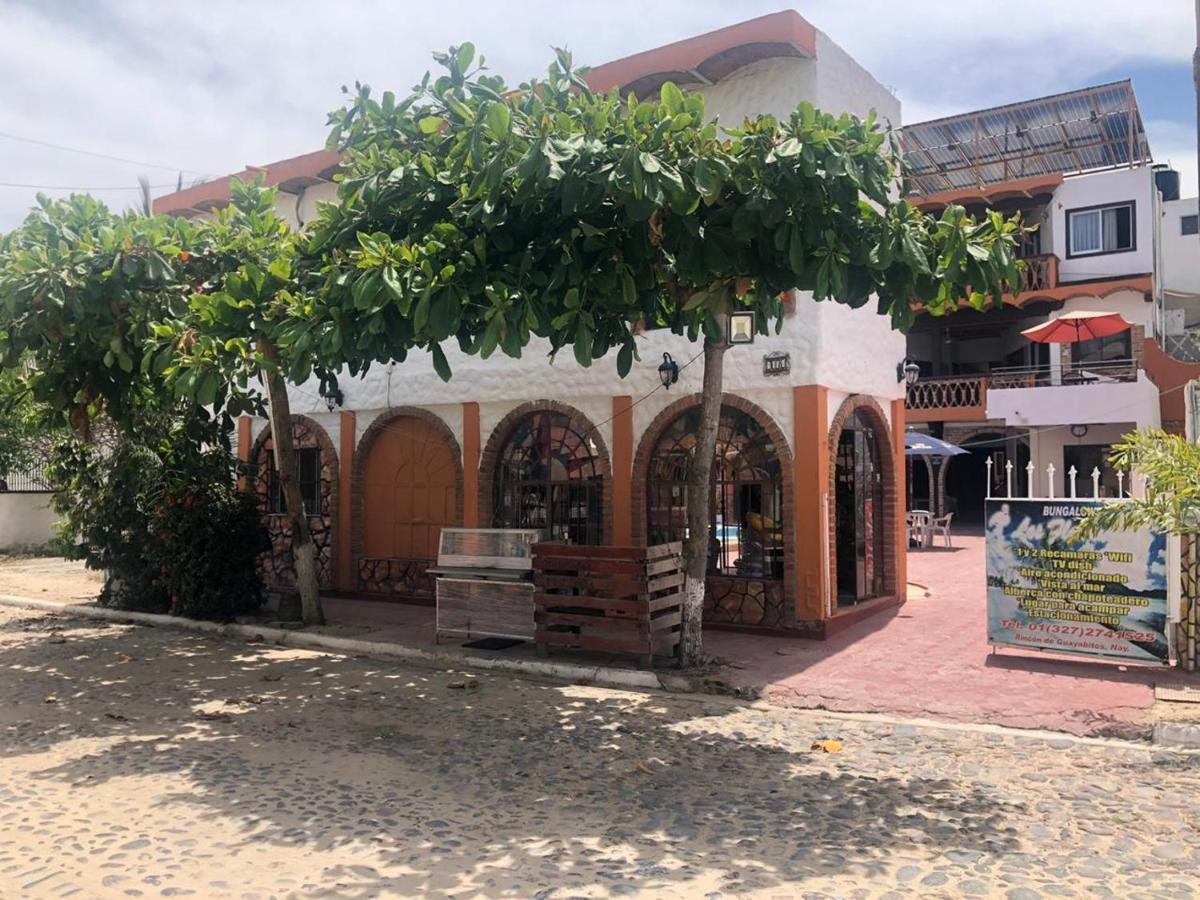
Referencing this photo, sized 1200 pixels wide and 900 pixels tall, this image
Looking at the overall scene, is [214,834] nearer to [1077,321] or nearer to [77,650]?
[77,650]

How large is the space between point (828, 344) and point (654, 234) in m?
3.99

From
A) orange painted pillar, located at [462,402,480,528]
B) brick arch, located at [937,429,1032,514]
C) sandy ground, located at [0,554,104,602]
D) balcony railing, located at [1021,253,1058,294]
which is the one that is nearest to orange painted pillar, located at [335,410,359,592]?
orange painted pillar, located at [462,402,480,528]

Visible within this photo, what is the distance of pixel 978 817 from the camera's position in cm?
534

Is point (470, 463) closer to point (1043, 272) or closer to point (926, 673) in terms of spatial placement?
point (926, 673)

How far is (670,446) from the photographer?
1162 centimetres

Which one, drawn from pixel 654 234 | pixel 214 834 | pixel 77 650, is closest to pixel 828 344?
pixel 654 234

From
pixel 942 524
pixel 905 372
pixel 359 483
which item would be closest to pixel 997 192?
pixel 942 524

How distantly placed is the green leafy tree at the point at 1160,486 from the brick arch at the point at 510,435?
586cm

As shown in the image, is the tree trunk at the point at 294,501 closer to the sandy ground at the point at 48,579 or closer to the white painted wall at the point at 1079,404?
the sandy ground at the point at 48,579

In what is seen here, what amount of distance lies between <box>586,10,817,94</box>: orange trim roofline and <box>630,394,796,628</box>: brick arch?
12.3 feet

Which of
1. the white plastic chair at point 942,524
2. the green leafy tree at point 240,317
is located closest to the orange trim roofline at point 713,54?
the green leafy tree at point 240,317

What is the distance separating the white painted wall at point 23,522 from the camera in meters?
22.4

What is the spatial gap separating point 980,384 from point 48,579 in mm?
23016

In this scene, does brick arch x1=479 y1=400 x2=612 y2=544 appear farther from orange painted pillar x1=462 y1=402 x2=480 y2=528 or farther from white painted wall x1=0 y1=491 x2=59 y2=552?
white painted wall x1=0 y1=491 x2=59 y2=552
